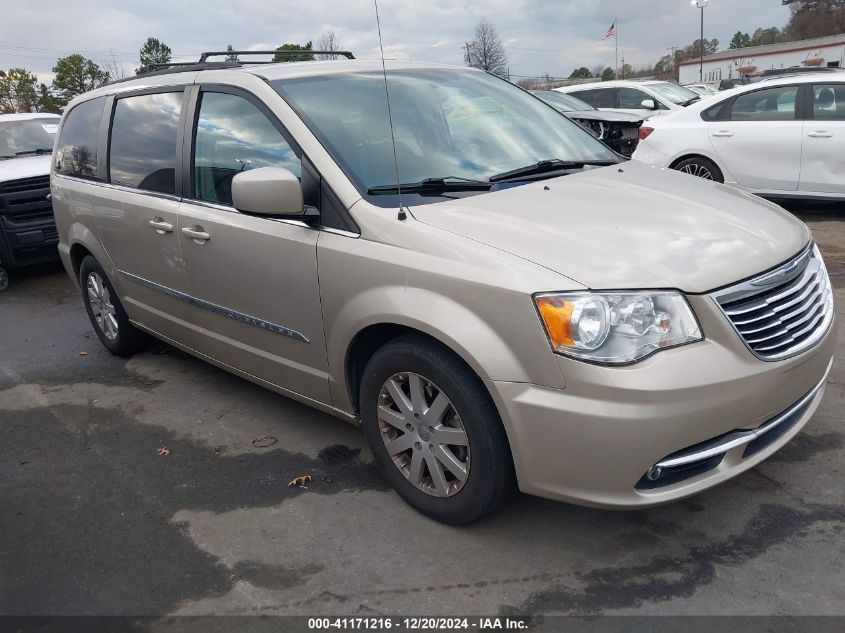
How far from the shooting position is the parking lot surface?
2.56 m

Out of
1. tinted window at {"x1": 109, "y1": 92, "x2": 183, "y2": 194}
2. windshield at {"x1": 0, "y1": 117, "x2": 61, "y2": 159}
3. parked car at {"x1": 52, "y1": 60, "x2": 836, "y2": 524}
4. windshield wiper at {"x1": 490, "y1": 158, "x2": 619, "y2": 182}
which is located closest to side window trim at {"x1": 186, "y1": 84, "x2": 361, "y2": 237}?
parked car at {"x1": 52, "y1": 60, "x2": 836, "y2": 524}

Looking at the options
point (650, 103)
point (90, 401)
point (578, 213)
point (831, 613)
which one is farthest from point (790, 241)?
point (650, 103)

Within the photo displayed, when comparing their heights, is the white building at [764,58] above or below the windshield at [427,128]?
above

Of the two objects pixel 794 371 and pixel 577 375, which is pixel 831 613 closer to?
pixel 794 371

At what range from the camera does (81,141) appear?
516cm

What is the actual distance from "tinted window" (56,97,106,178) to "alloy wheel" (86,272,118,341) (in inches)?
29.8

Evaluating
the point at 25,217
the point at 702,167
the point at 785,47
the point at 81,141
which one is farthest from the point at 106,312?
the point at 785,47

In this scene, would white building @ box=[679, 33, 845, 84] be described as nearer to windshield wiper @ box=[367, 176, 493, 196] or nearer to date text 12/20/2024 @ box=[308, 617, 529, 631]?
windshield wiper @ box=[367, 176, 493, 196]

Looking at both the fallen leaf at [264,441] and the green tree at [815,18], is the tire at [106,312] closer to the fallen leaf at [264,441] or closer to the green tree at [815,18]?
the fallen leaf at [264,441]

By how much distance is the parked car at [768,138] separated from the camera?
25.1ft

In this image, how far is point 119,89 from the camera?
188 inches

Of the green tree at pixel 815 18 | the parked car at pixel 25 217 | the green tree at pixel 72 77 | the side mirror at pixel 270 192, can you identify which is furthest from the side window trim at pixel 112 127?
the green tree at pixel 815 18

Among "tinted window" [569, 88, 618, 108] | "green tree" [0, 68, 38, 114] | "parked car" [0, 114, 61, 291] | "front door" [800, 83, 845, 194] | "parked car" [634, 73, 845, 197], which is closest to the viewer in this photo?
"front door" [800, 83, 845, 194]

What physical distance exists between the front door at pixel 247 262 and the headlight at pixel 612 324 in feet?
3.85
